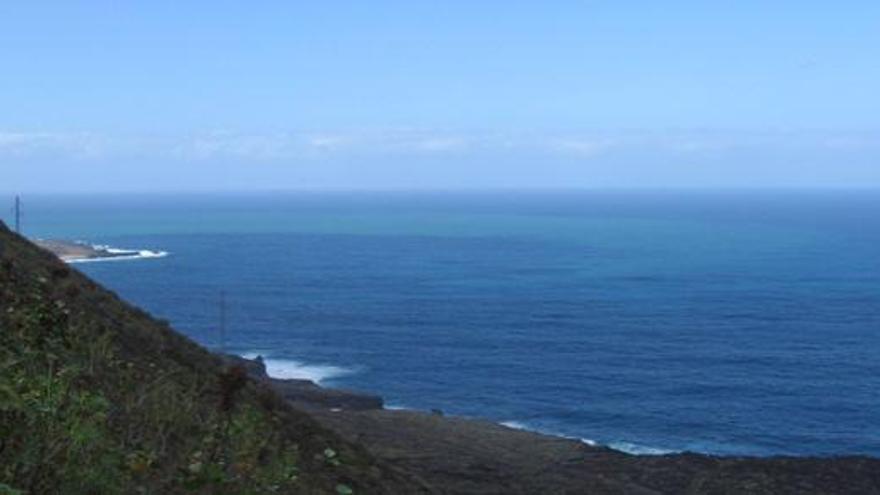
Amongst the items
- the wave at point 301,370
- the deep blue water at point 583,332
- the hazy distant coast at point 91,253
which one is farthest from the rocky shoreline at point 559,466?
the hazy distant coast at point 91,253

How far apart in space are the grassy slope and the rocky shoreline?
445cm

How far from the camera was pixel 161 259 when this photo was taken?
13775 cm

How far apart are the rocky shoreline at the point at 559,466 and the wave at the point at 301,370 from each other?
111ft

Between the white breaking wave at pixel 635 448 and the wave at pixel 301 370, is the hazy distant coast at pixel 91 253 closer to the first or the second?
the wave at pixel 301 370

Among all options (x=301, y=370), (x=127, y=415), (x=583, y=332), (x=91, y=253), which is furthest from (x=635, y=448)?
(x=91, y=253)

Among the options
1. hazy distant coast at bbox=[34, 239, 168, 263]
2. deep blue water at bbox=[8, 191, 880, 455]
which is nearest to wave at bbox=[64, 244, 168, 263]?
hazy distant coast at bbox=[34, 239, 168, 263]

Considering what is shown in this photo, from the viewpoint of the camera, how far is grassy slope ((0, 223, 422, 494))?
7664mm

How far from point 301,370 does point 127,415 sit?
175 feet

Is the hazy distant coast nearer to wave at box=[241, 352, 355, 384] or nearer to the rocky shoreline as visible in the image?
wave at box=[241, 352, 355, 384]

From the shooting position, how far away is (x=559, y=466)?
23.2m

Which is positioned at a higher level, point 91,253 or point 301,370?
point 91,253

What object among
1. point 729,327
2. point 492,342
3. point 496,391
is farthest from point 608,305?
point 496,391

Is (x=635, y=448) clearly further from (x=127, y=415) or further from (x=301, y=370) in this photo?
(x=127, y=415)

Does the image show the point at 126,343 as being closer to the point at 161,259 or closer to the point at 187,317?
the point at 187,317
